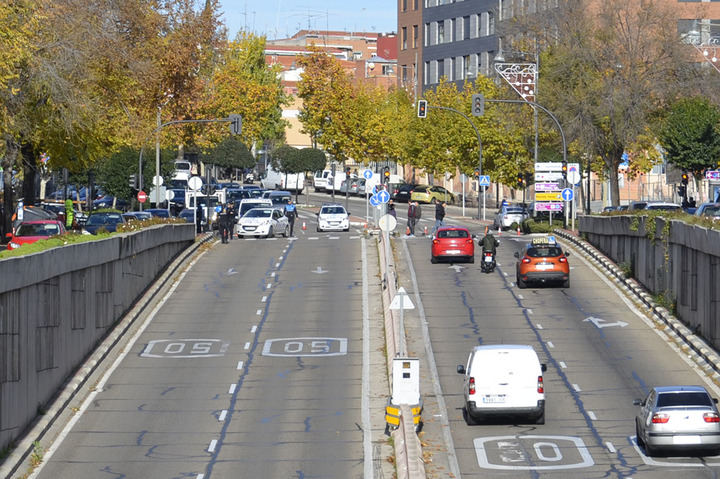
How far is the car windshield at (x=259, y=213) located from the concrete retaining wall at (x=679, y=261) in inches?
806

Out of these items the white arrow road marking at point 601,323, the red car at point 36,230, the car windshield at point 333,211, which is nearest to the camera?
the white arrow road marking at point 601,323

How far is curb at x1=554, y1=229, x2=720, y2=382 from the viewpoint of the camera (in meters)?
31.3

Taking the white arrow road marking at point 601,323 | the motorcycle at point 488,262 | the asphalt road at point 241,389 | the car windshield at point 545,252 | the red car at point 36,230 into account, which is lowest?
the asphalt road at point 241,389

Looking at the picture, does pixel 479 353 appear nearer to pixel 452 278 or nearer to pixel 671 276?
pixel 671 276

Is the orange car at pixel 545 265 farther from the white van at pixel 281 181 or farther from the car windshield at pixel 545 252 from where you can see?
the white van at pixel 281 181

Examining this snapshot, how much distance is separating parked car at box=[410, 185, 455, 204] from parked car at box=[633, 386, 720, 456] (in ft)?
268

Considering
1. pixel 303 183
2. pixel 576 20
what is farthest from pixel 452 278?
pixel 303 183

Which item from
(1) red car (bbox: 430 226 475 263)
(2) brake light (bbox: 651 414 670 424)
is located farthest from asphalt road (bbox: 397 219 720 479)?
(2) brake light (bbox: 651 414 670 424)

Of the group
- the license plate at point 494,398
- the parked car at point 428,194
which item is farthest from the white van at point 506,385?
the parked car at point 428,194

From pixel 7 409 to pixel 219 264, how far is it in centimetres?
2707

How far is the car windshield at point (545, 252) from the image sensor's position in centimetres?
4291

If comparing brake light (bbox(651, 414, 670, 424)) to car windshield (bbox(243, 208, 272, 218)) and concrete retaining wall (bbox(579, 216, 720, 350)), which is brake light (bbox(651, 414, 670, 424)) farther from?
car windshield (bbox(243, 208, 272, 218))

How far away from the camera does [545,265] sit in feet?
140

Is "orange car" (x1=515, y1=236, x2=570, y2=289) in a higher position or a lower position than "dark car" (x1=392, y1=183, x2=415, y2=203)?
lower
